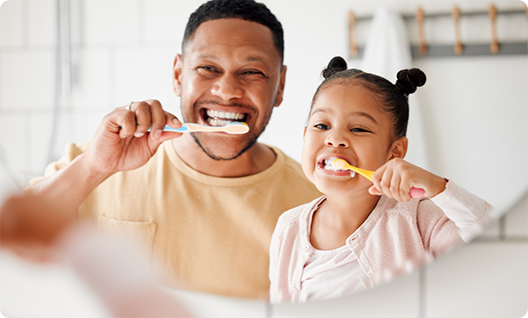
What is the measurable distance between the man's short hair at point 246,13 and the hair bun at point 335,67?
56mm

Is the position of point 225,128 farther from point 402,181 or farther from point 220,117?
point 402,181

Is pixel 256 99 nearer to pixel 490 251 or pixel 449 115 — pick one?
pixel 449 115

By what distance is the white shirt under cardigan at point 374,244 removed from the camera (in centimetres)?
48

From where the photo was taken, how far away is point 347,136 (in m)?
0.45

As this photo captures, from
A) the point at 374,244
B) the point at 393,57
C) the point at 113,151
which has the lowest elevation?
the point at 374,244

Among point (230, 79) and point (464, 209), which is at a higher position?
point (230, 79)

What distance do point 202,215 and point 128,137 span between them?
0.47ft

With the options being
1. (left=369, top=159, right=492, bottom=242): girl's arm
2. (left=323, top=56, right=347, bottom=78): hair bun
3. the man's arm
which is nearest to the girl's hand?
(left=369, top=159, right=492, bottom=242): girl's arm

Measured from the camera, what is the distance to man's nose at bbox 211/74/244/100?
0.49 m

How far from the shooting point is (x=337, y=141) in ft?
1.48

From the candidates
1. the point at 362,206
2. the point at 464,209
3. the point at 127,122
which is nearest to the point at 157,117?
the point at 127,122

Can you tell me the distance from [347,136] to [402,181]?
0.08 metres

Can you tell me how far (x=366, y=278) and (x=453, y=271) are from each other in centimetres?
17

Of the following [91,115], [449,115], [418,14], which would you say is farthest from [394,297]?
[91,115]
